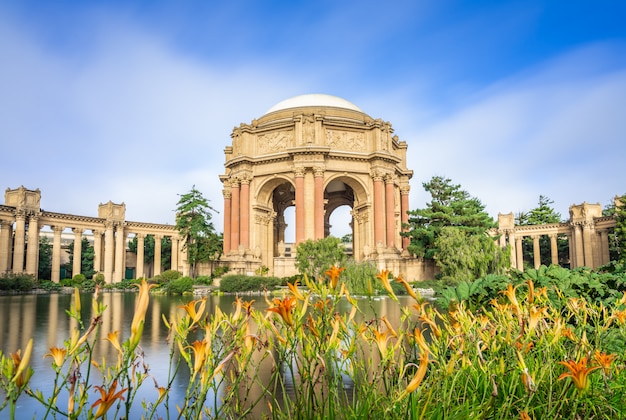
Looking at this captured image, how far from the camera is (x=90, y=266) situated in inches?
1954

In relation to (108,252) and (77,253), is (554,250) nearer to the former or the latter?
(108,252)

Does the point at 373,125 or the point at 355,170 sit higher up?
the point at 373,125

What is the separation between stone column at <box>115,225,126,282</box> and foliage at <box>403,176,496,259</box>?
28.7 meters

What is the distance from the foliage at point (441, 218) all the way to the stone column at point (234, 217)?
14.1 m

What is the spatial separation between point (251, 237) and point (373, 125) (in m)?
13.9

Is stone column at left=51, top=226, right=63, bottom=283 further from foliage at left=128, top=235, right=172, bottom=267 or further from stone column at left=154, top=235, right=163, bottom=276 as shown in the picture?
foliage at left=128, top=235, right=172, bottom=267

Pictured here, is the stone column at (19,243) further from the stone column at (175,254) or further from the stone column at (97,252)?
the stone column at (175,254)

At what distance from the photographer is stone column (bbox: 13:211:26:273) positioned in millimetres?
36344

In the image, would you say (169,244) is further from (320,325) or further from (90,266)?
(320,325)

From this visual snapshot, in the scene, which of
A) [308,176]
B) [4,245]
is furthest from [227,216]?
[4,245]

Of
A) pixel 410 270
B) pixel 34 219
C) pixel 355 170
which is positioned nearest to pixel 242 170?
pixel 355 170

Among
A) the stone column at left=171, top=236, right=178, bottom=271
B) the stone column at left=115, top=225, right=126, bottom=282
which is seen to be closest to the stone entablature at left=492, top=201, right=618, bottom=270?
the stone column at left=171, top=236, right=178, bottom=271

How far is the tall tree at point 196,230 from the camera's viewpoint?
3634 cm

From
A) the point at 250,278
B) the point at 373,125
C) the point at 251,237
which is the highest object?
the point at 373,125
